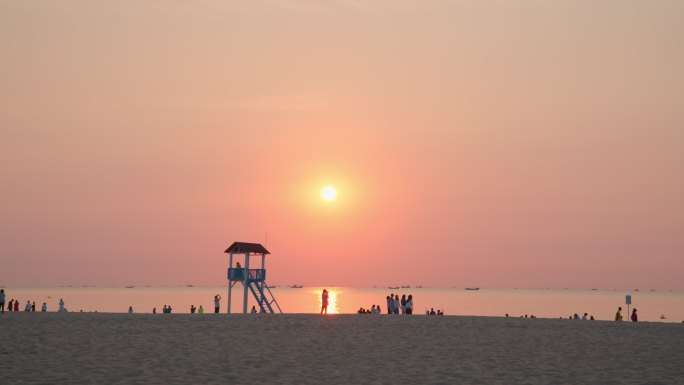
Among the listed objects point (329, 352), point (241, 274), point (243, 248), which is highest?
point (243, 248)

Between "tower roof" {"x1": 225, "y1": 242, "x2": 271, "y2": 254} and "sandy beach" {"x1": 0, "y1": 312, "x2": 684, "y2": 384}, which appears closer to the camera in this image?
"sandy beach" {"x1": 0, "y1": 312, "x2": 684, "y2": 384}

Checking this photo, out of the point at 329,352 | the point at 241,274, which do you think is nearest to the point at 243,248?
the point at 241,274

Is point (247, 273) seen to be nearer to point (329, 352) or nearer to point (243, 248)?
point (243, 248)

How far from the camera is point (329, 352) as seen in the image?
2620 cm

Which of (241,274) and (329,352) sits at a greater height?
(241,274)

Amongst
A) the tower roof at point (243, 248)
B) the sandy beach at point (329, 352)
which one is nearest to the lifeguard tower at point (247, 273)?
the tower roof at point (243, 248)

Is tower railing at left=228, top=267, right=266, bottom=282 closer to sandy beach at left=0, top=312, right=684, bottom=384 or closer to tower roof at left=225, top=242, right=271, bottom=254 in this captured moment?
tower roof at left=225, top=242, right=271, bottom=254

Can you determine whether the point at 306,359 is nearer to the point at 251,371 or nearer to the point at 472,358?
the point at 251,371

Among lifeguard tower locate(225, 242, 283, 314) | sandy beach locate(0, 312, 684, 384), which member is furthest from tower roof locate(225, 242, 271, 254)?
sandy beach locate(0, 312, 684, 384)

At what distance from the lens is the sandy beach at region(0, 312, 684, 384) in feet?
65.9

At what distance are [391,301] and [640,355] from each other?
98.2 feet

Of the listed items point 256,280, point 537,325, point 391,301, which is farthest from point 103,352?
point 256,280

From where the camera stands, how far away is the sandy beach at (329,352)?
2008cm

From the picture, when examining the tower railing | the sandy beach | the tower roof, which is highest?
the tower roof
